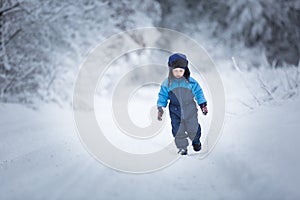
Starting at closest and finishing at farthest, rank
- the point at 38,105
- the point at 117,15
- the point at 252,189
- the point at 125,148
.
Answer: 1. the point at 252,189
2. the point at 125,148
3. the point at 38,105
4. the point at 117,15

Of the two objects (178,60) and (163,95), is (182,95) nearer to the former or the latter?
(163,95)

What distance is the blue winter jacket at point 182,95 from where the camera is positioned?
4.24 meters

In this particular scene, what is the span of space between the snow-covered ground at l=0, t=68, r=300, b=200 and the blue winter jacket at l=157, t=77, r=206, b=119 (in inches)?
28.7

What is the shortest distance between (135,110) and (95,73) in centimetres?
348

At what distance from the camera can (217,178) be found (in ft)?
13.4

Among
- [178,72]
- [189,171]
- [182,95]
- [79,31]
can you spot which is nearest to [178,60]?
[178,72]

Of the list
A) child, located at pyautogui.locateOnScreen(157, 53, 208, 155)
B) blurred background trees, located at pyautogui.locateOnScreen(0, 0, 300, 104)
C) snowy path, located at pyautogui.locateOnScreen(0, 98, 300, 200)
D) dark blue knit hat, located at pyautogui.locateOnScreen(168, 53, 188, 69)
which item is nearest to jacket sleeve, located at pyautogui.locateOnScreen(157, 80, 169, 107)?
child, located at pyautogui.locateOnScreen(157, 53, 208, 155)

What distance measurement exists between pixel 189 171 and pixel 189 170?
28 mm

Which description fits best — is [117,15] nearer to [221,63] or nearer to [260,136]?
[221,63]

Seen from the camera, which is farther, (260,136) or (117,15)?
(117,15)

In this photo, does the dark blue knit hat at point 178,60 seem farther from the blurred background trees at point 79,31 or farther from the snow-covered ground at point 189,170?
the blurred background trees at point 79,31

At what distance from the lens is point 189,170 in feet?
14.4

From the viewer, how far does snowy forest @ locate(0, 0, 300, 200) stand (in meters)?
3.90

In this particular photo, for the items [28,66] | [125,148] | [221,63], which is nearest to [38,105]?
[28,66]
